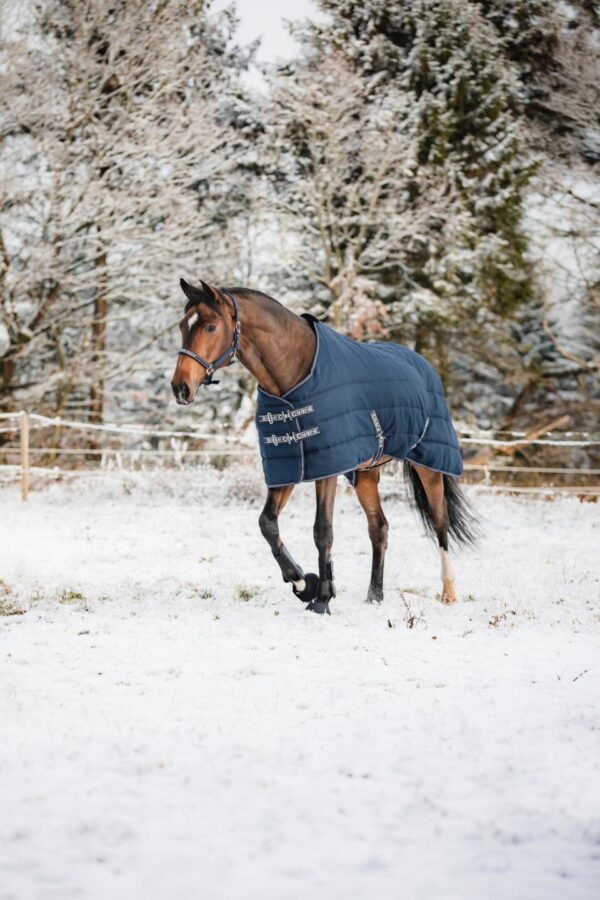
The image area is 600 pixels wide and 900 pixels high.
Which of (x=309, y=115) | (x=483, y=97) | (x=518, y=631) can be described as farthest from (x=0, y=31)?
(x=518, y=631)

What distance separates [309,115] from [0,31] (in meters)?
6.00

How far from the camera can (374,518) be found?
5.88 meters

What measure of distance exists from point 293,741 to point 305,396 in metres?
2.44

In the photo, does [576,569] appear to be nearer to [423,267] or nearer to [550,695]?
[550,695]

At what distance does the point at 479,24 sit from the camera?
16.9m

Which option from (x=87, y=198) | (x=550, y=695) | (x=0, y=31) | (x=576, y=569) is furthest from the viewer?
(x=87, y=198)

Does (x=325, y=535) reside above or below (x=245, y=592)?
above

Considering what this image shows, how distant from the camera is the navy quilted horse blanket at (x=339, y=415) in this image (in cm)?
491

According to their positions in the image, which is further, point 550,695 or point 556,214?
point 556,214

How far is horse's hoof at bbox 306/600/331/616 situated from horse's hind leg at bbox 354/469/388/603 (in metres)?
0.67

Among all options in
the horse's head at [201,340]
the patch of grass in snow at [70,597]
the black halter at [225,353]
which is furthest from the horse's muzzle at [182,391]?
the patch of grass in snow at [70,597]

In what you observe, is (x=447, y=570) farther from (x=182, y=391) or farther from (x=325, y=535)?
(x=182, y=391)

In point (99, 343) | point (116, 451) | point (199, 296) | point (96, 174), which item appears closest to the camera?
point (199, 296)

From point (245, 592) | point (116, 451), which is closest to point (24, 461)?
point (116, 451)
